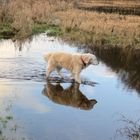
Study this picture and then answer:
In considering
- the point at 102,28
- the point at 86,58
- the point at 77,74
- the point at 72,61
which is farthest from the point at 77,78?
the point at 102,28

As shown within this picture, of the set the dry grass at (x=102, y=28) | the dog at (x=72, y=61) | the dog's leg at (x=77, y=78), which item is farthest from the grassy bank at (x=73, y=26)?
the dog's leg at (x=77, y=78)

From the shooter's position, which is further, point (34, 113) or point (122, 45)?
point (122, 45)

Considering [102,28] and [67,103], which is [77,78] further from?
[102,28]

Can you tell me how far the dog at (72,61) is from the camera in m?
12.5

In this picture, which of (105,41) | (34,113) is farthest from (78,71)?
(105,41)

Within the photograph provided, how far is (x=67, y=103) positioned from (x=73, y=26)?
47.7 feet

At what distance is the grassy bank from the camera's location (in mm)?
22078

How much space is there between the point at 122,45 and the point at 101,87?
8.62 metres

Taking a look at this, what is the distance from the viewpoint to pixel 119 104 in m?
11.0

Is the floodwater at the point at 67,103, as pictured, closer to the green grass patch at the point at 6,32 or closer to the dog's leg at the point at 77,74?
the dog's leg at the point at 77,74

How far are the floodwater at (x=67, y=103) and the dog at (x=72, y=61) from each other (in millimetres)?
410

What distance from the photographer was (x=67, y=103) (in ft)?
35.4

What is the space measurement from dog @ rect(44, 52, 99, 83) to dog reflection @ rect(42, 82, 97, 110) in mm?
469

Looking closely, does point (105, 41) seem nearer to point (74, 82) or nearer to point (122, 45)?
point (122, 45)
